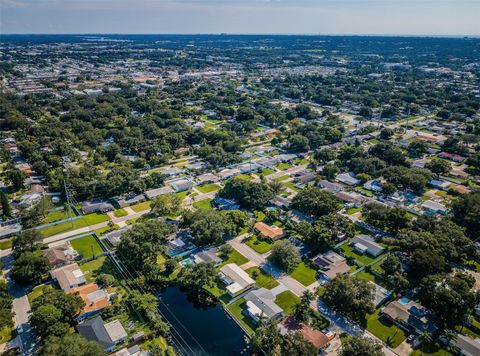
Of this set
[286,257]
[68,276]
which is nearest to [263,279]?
[286,257]

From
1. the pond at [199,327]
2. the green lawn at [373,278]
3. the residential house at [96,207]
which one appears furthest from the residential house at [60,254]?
the green lawn at [373,278]

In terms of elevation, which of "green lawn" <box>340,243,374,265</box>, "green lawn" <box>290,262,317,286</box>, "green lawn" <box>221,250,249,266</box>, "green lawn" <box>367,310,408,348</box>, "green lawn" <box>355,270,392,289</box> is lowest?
"green lawn" <box>367,310,408,348</box>

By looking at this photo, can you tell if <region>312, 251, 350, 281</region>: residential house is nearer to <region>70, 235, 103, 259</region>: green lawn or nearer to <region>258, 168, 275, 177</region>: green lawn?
<region>258, 168, 275, 177</region>: green lawn

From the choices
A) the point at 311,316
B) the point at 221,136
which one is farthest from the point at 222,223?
the point at 221,136

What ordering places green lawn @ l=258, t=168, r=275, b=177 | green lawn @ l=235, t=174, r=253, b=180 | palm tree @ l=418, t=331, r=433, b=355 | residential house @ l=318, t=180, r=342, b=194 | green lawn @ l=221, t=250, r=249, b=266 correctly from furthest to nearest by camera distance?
1. green lawn @ l=258, t=168, r=275, b=177
2. green lawn @ l=235, t=174, r=253, b=180
3. residential house @ l=318, t=180, r=342, b=194
4. green lawn @ l=221, t=250, r=249, b=266
5. palm tree @ l=418, t=331, r=433, b=355

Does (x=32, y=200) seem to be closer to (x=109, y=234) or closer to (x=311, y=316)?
(x=109, y=234)

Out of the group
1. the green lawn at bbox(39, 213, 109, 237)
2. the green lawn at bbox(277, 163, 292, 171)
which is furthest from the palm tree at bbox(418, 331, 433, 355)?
the green lawn at bbox(39, 213, 109, 237)

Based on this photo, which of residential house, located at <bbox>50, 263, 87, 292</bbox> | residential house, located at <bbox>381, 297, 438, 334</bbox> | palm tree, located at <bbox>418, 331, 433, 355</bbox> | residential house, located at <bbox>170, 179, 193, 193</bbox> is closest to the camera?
palm tree, located at <bbox>418, 331, 433, 355</bbox>
